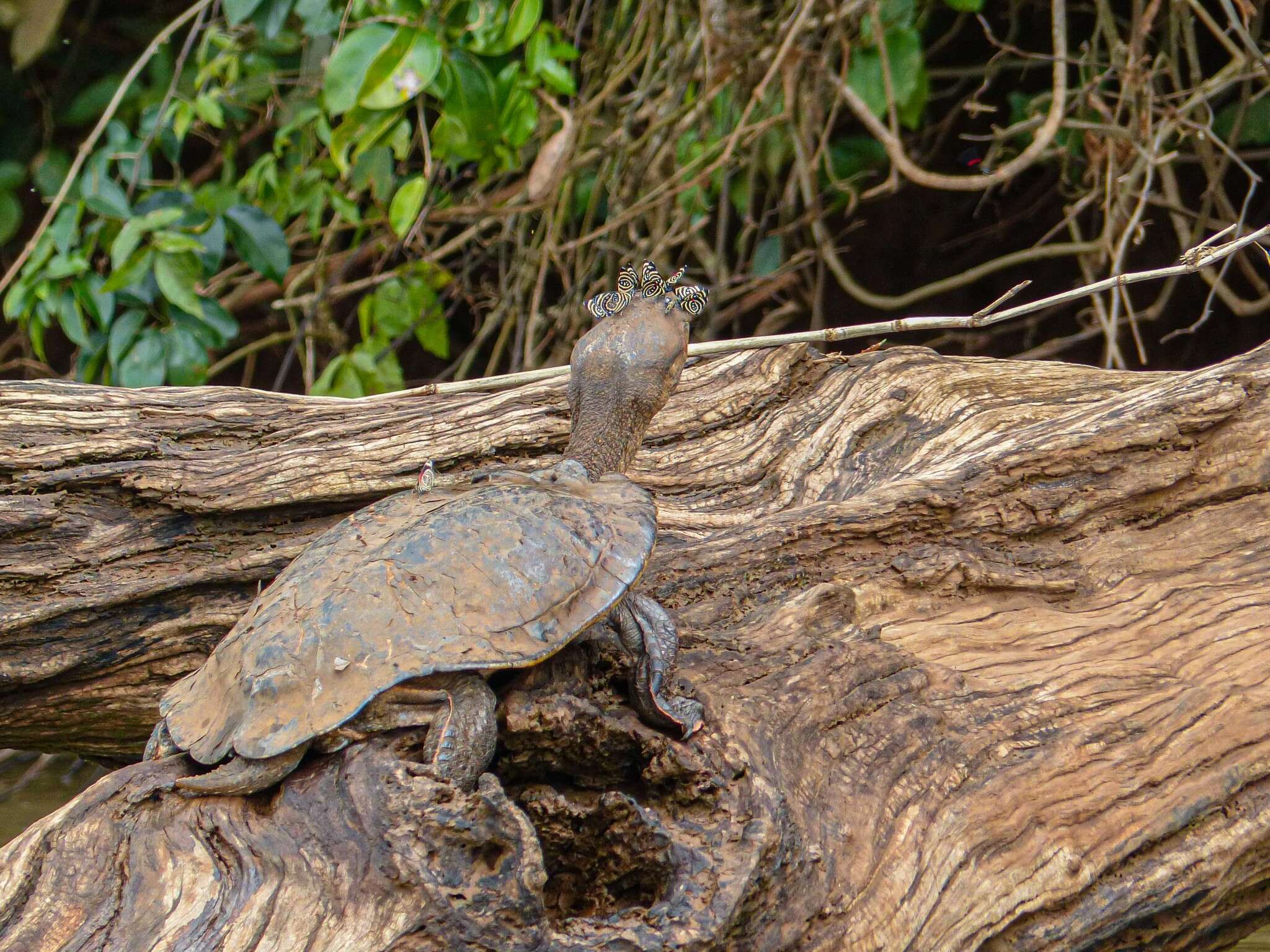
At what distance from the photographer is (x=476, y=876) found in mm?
1184

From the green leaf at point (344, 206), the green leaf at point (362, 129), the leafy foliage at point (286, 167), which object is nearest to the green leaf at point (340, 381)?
the leafy foliage at point (286, 167)

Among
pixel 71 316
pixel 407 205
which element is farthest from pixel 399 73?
pixel 71 316

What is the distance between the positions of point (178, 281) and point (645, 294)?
150 cm

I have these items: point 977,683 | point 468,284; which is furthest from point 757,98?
point 977,683

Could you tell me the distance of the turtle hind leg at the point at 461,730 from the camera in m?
1.29

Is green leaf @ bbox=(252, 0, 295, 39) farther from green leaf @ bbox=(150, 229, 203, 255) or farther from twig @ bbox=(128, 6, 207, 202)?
green leaf @ bbox=(150, 229, 203, 255)

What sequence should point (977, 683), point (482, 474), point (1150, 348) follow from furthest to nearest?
1. point (1150, 348)
2. point (482, 474)
3. point (977, 683)

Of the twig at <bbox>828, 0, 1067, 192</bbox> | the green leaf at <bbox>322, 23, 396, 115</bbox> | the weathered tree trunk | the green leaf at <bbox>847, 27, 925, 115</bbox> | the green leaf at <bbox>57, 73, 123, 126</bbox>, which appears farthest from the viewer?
the green leaf at <bbox>57, 73, 123, 126</bbox>

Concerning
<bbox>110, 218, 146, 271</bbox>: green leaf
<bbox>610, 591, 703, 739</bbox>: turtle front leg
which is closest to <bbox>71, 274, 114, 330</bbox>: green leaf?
<bbox>110, 218, 146, 271</bbox>: green leaf

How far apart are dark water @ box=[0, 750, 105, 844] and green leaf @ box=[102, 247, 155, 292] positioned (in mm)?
1125

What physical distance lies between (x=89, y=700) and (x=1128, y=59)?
290 cm

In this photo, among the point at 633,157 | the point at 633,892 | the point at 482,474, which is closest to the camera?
the point at 633,892

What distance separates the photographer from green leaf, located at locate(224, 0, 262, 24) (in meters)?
3.11

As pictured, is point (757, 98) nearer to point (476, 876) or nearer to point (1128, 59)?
point (1128, 59)
